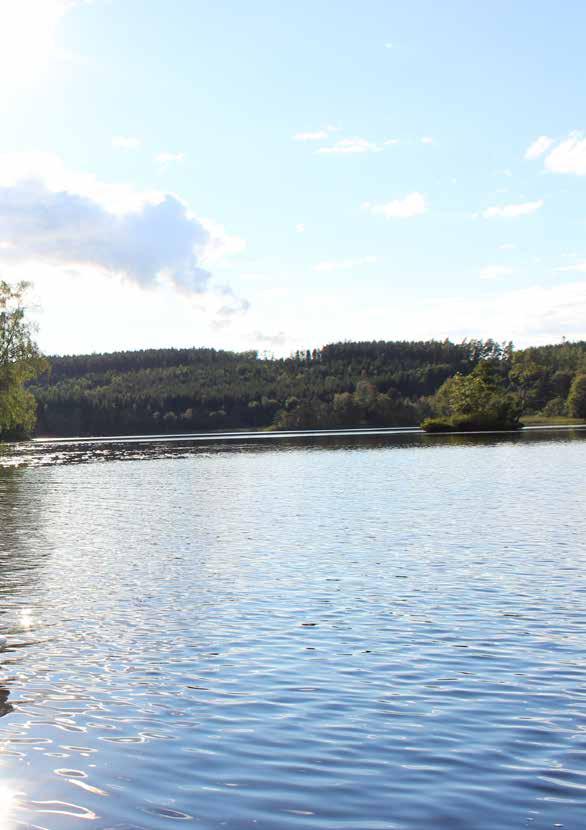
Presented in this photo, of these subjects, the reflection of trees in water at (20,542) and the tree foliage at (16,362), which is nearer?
the reflection of trees in water at (20,542)

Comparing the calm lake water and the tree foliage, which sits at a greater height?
the tree foliage

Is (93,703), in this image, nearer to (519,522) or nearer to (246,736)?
(246,736)

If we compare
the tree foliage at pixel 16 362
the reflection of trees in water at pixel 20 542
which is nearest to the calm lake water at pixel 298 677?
the reflection of trees in water at pixel 20 542

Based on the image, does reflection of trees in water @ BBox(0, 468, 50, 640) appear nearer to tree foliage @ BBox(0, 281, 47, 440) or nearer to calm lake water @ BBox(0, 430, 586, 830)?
calm lake water @ BBox(0, 430, 586, 830)

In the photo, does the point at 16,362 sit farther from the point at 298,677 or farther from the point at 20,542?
the point at 298,677

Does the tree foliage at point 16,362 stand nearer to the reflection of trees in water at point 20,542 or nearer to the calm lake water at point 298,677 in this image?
the reflection of trees in water at point 20,542

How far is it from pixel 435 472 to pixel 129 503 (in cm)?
2472

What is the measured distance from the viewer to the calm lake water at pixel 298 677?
9.35m

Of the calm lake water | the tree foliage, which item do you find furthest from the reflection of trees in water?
the tree foliage

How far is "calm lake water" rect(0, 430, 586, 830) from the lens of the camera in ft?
30.7

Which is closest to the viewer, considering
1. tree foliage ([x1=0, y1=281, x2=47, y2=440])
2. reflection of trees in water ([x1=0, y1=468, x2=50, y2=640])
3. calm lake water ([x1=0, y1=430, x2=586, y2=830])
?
calm lake water ([x1=0, y1=430, x2=586, y2=830])

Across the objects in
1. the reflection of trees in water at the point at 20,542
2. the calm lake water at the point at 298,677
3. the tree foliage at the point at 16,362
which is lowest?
the reflection of trees in water at the point at 20,542

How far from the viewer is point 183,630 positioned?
17.5m

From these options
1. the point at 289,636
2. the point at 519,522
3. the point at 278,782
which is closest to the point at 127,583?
the point at 289,636
